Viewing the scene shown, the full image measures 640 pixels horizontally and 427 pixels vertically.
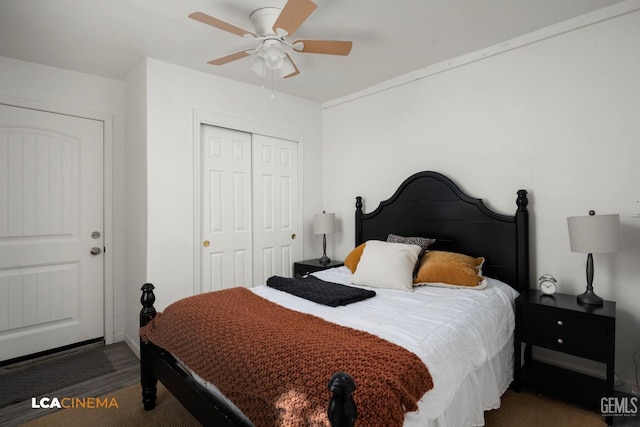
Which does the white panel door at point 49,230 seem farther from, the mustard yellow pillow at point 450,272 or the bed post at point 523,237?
the bed post at point 523,237

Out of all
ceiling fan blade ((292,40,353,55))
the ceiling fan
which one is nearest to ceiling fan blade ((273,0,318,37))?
the ceiling fan

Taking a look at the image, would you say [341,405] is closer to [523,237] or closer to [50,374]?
[523,237]

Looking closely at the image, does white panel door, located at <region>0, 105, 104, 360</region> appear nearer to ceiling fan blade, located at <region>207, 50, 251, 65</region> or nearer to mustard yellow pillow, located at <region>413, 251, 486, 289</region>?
ceiling fan blade, located at <region>207, 50, 251, 65</region>

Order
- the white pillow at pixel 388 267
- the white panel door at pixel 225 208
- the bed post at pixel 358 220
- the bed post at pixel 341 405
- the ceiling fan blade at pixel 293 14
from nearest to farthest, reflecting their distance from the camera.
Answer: the bed post at pixel 341 405, the ceiling fan blade at pixel 293 14, the white pillow at pixel 388 267, the white panel door at pixel 225 208, the bed post at pixel 358 220

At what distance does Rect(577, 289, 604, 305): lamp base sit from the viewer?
2.07 m

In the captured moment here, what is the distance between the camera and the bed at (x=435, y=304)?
1383mm

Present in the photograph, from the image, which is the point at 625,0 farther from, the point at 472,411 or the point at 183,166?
the point at 183,166

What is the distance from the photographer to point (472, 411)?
166 centimetres

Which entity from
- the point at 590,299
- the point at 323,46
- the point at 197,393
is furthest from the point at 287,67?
the point at 590,299

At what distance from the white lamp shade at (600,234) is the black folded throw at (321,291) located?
52.1 inches

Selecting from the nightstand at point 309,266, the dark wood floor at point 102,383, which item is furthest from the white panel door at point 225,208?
the dark wood floor at point 102,383

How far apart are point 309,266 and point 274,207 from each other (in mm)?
748

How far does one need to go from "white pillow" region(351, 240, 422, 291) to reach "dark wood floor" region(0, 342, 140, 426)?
187 cm

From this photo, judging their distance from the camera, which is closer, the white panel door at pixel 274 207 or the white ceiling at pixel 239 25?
the white ceiling at pixel 239 25
